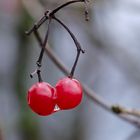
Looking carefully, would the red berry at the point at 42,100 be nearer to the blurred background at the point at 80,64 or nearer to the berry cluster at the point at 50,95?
the berry cluster at the point at 50,95

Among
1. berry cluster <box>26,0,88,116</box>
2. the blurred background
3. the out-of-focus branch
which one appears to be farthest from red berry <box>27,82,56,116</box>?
the blurred background

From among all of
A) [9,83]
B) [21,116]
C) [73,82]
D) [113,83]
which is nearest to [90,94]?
[73,82]

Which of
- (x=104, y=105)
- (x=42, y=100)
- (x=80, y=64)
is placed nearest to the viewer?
(x=42, y=100)

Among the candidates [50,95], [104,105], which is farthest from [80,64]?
[50,95]

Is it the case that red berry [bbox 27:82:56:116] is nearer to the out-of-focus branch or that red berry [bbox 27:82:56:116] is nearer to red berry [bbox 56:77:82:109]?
red berry [bbox 56:77:82:109]

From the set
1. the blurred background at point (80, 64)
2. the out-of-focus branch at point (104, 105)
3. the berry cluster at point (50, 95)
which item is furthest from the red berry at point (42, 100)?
the blurred background at point (80, 64)

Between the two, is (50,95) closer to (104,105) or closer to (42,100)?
(42,100)
